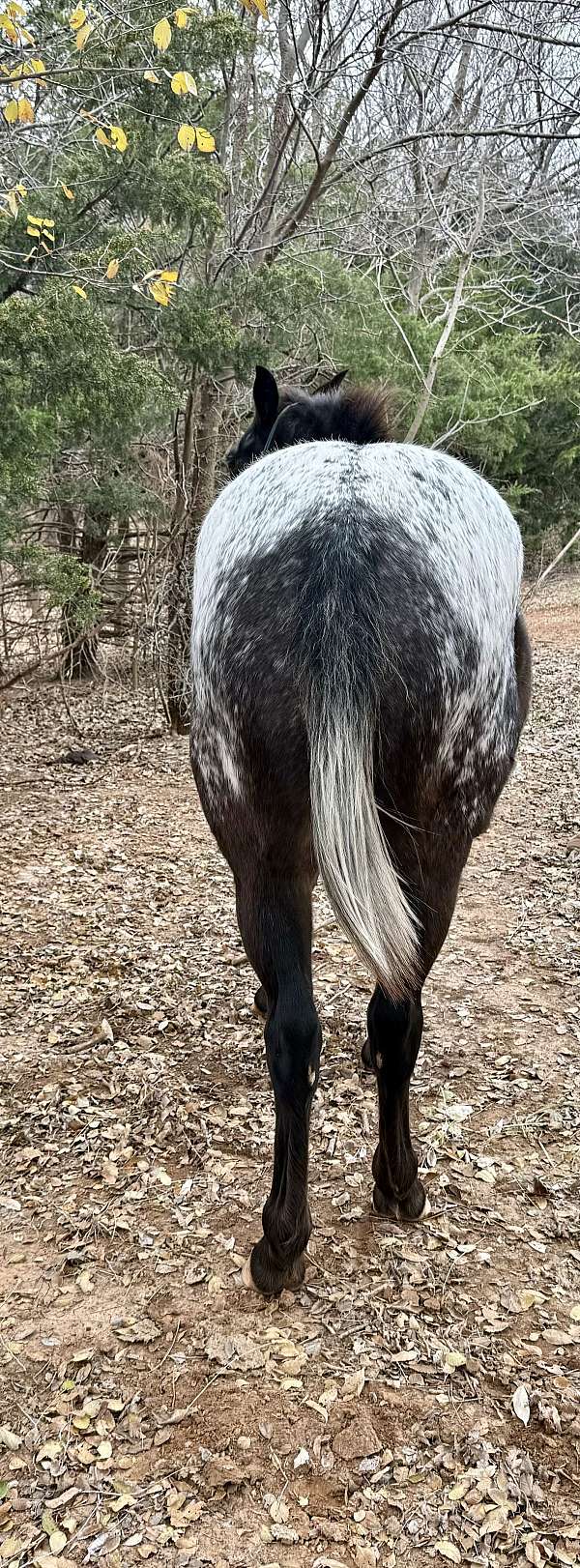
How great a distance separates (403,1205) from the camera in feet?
7.89

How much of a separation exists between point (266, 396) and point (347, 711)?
1168 millimetres

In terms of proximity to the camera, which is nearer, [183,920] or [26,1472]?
[26,1472]

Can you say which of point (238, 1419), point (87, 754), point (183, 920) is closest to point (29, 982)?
point (183, 920)

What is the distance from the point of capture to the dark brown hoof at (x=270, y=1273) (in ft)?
7.06

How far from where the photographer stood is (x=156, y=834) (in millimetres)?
5348

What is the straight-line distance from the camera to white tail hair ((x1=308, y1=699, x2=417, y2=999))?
5.45 feet

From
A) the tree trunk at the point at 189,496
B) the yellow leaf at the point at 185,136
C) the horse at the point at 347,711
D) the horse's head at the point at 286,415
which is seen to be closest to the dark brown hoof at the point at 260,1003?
the horse at the point at 347,711

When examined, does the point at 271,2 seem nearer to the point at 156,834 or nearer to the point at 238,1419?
the point at 156,834

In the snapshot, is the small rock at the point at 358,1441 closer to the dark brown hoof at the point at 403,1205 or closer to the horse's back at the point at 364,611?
the dark brown hoof at the point at 403,1205

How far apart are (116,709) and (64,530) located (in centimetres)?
172

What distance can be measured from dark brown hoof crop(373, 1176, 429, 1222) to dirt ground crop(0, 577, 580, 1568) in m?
0.04

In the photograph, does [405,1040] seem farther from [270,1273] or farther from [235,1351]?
[235,1351]

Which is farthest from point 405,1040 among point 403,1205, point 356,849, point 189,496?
point 189,496

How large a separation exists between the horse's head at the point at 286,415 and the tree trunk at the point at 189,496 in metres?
4.04
